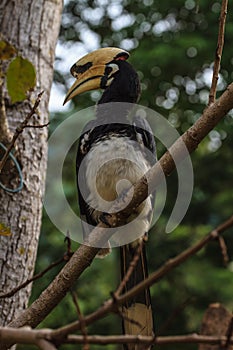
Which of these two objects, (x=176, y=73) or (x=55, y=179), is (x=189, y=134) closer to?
(x=55, y=179)

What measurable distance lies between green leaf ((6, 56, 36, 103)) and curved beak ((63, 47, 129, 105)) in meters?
0.61

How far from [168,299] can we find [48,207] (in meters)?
1.54

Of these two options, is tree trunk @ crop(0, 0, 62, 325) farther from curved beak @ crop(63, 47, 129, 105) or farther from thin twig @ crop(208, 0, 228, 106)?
thin twig @ crop(208, 0, 228, 106)

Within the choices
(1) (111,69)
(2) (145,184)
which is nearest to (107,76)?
(1) (111,69)

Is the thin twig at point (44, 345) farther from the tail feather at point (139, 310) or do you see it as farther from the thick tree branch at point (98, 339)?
the tail feather at point (139, 310)

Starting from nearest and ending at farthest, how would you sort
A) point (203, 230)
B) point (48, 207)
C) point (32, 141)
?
point (32, 141) → point (48, 207) → point (203, 230)

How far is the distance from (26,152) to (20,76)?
628mm

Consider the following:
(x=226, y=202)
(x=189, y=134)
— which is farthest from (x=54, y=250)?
(x=189, y=134)

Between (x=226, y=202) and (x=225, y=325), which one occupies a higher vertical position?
(x=225, y=325)

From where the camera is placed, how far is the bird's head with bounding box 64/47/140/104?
83.5 inches

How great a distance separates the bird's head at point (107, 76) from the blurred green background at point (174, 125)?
6.56 ft

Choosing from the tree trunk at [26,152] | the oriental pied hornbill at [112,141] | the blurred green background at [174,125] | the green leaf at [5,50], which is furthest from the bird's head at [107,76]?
the blurred green background at [174,125]

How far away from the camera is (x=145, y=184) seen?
1344 mm

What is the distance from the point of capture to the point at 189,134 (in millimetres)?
1331
